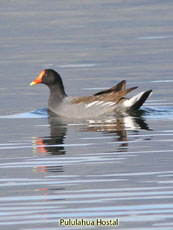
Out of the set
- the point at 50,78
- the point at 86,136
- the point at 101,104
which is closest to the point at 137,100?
the point at 101,104

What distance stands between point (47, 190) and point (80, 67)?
13130 millimetres

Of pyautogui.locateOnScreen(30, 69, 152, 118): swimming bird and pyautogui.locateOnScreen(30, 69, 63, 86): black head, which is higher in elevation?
pyautogui.locateOnScreen(30, 69, 63, 86): black head

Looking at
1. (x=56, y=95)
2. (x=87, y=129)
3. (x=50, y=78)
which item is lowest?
(x=87, y=129)

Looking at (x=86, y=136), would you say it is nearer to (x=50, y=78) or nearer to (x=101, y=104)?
(x=101, y=104)

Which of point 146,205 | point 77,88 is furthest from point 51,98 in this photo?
point 146,205

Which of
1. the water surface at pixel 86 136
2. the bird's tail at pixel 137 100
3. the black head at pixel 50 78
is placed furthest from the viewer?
the black head at pixel 50 78

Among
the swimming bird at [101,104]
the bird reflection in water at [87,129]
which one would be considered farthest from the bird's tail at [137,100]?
the bird reflection in water at [87,129]

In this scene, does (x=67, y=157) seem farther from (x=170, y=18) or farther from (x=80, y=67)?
(x=170, y=18)

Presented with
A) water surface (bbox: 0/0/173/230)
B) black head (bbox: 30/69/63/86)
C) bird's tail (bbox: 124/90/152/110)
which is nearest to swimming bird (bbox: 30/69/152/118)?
bird's tail (bbox: 124/90/152/110)

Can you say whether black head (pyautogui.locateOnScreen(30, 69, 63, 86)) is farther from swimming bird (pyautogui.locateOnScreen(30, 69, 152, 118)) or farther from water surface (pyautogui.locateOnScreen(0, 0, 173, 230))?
swimming bird (pyautogui.locateOnScreen(30, 69, 152, 118))

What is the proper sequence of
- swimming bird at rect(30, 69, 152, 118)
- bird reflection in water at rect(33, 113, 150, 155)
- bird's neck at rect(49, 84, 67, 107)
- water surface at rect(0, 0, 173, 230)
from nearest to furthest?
water surface at rect(0, 0, 173, 230), bird reflection in water at rect(33, 113, 150, 155), swimming bird at rect(30, 69, 152, 118), bird's neck at rect(49, 84, 67, 107)

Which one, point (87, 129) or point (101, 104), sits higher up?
point (101, 104)

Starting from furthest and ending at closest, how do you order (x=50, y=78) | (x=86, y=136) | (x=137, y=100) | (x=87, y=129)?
(x=50, y=78) → (x=137, y=100) → (x=87, y=129) → (x=86, y=136)

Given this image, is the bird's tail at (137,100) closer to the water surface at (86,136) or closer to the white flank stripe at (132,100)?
the white flank stripe at (132,100)
